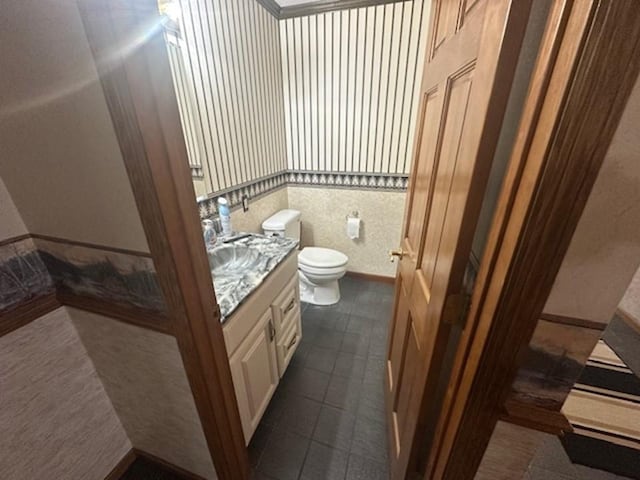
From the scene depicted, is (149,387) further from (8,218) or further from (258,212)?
(258,212)

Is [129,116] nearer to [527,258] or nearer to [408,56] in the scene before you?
[527,258]

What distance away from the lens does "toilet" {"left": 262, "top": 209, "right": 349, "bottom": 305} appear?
2.13 metres

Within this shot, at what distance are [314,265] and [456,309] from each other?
5.08 ft

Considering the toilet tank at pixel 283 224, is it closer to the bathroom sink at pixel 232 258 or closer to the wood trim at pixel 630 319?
the bathroom sink at pixel 232 258

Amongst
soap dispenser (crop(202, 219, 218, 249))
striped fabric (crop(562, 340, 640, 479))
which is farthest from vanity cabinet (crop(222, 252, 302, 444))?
striped fabric (crop(562, 340, 640, 479))

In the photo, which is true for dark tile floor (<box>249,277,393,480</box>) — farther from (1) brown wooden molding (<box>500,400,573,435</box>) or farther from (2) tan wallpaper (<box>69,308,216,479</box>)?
(1) brown wooden molding (<box>500,400,573,435</box>)

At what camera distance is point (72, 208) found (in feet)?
2.31

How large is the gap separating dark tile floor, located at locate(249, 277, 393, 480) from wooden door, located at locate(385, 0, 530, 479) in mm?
234

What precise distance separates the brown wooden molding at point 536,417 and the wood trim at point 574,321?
218mm

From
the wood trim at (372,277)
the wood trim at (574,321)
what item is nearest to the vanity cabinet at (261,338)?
the wood trim at (574,321)

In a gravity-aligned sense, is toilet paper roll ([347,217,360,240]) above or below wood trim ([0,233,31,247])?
below

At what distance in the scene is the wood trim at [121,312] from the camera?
772 mm

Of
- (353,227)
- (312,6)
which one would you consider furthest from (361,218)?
(312,6)

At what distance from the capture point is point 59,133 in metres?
0.62
